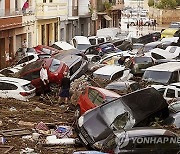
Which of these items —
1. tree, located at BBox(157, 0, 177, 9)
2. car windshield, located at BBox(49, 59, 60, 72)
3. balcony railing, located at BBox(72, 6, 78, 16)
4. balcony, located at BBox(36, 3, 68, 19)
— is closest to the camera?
car windshield, located at BBox(49, 59, 60, 72)

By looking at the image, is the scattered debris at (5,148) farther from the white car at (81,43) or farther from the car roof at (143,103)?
the white car at (81,43)

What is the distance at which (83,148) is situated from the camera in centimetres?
1277

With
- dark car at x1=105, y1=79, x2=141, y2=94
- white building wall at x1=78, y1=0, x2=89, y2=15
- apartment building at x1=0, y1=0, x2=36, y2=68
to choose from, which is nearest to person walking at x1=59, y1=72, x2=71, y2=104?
dark car at x1=105, y1=79, x2=141, y2=94

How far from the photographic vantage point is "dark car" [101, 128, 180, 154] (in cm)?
1095

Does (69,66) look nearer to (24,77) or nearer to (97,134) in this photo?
(24,77)

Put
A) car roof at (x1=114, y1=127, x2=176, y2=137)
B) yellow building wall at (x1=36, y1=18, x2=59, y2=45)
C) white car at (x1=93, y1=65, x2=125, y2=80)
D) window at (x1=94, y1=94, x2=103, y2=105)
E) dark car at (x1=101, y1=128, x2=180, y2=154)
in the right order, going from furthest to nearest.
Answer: yellow building wall at (x1=36, y1=18, x2=59, y2=45) → white car at (x1=93, y1=65, x2=125, y2=80) → window at (x1=94, y1=94, x2=103, y2=105) → car roof at (x1=114, y1=127, x2=176, y2=137) → dark car at (x1=101, y1=128, x2=180, y2=154)

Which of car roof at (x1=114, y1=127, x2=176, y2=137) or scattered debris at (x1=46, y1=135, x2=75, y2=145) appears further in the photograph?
scattered debris at (x1=46, y1=135, x2=75, y2=145)

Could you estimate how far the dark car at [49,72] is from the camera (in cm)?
2269

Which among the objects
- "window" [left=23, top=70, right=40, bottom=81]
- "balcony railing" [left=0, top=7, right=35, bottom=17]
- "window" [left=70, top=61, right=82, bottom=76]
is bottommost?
"window" [left=23, top=70, right=40, bottom=81]

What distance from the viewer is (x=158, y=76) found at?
22.2m

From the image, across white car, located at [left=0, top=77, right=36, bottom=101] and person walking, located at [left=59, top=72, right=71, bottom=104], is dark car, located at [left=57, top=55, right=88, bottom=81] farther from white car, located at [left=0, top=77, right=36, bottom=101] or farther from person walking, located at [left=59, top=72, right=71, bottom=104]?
white car, located at [left=0, top=77, right=36, bottom=101]

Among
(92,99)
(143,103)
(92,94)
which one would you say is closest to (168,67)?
(92,94)

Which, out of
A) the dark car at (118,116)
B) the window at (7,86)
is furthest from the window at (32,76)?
the dark car at (118,116)

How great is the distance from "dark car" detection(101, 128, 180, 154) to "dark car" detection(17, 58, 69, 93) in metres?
11.4
